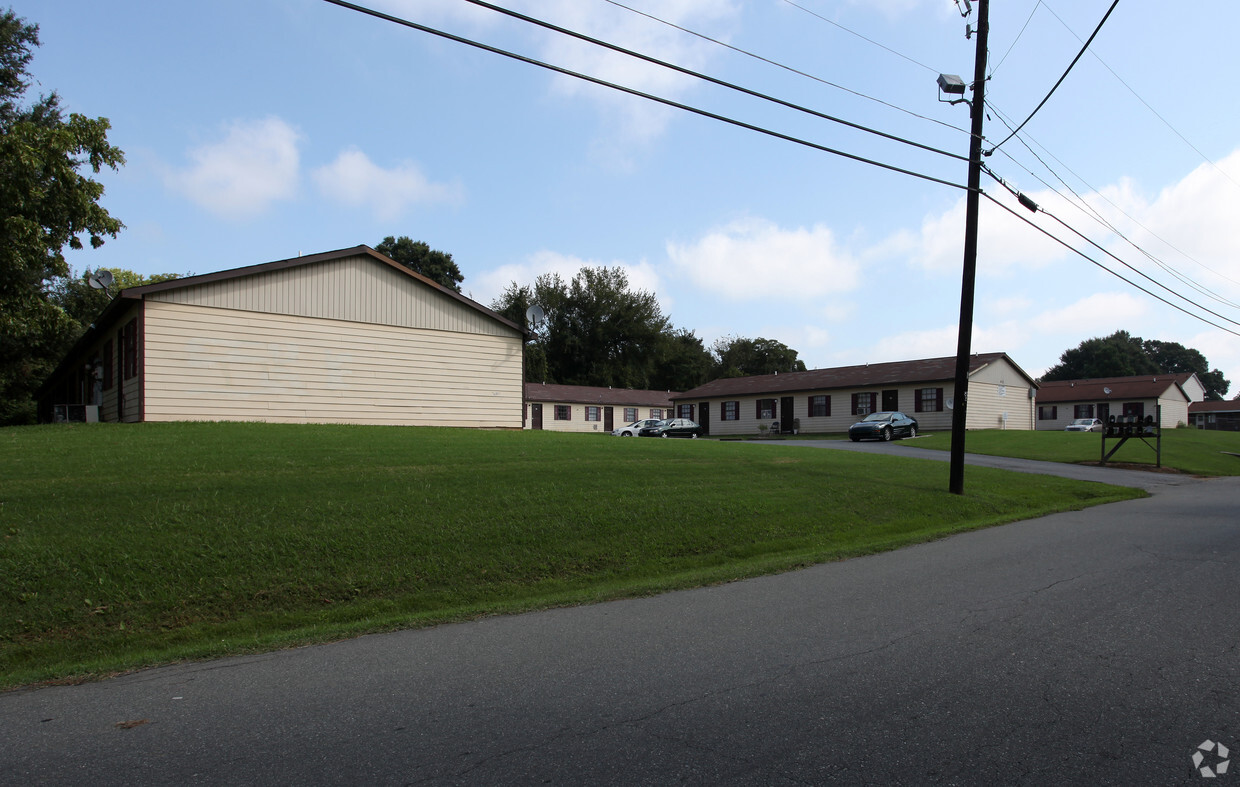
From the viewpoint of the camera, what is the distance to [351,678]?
5184 mm

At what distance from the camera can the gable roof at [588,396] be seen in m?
51.4

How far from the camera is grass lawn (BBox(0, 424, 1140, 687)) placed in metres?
6.91

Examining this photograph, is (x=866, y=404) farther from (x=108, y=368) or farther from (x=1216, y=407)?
(x=1216, y=407)

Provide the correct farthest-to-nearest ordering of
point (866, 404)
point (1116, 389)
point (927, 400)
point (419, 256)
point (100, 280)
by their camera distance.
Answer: point (419, 256)
point (1116, 389)
point (866, 404)
point (927, 400)
point (100, 280)

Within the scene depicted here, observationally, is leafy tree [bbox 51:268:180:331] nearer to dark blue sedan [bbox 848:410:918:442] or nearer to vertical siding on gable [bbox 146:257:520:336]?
vertical siding on gable [bbox 146:257:520:336]

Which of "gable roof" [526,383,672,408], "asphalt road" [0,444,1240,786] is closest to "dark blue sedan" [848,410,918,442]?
"gable roof" [526,383,672,408]

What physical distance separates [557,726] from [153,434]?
15768 millimetres

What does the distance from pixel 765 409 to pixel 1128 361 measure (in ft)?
247

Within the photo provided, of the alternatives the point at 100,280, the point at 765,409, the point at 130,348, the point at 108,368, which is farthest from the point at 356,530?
the point at 765,409

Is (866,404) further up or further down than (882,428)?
further up

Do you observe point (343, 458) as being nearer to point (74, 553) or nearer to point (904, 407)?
point (74, 553)

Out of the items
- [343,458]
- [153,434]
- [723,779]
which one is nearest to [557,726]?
→ [723,779]

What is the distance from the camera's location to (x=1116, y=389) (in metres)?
56.7

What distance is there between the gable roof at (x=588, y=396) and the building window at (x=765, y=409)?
848cm
